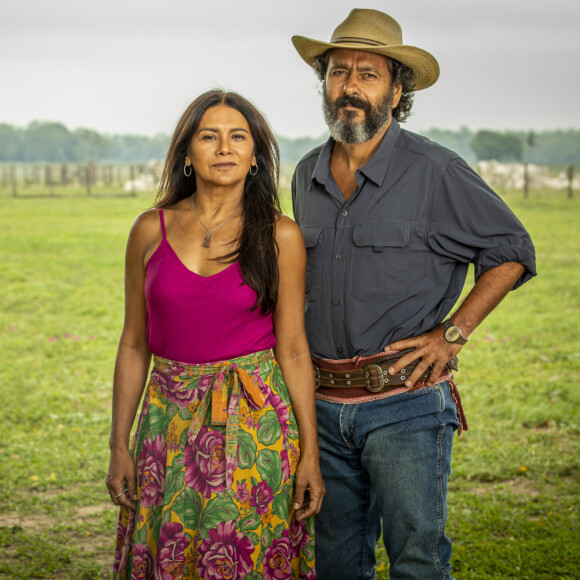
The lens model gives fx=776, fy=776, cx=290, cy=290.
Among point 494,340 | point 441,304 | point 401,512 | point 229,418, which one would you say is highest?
point 441,304

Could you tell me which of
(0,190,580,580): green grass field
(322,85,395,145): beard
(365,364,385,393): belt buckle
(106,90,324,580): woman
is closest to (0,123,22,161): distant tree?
(0,190,580,580): green grass field

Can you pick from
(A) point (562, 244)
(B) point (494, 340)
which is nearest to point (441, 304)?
(B) point (494, 340)

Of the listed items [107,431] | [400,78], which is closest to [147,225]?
[400,78]

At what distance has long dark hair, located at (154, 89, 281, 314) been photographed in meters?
2.63

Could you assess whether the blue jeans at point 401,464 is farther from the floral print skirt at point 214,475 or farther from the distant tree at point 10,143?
the distant tree at point 10,143

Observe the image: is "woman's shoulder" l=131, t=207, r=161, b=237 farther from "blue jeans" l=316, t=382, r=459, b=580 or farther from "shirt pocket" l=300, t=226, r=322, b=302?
"blue jeans" l=316, t=382, r=459, b=580

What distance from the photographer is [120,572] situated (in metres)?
2.72

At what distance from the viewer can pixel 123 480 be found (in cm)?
275

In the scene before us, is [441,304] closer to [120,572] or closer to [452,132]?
[120,572]

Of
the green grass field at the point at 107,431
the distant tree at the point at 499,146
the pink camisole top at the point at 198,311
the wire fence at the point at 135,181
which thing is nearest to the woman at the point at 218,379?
the pink camisole top at the point at 198,311

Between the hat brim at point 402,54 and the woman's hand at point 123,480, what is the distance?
173 centimetres

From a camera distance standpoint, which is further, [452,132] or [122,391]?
[452,132]

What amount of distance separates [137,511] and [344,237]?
48.5 inches

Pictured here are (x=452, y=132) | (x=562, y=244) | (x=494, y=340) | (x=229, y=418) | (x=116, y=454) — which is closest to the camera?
(x=229, y=418)
